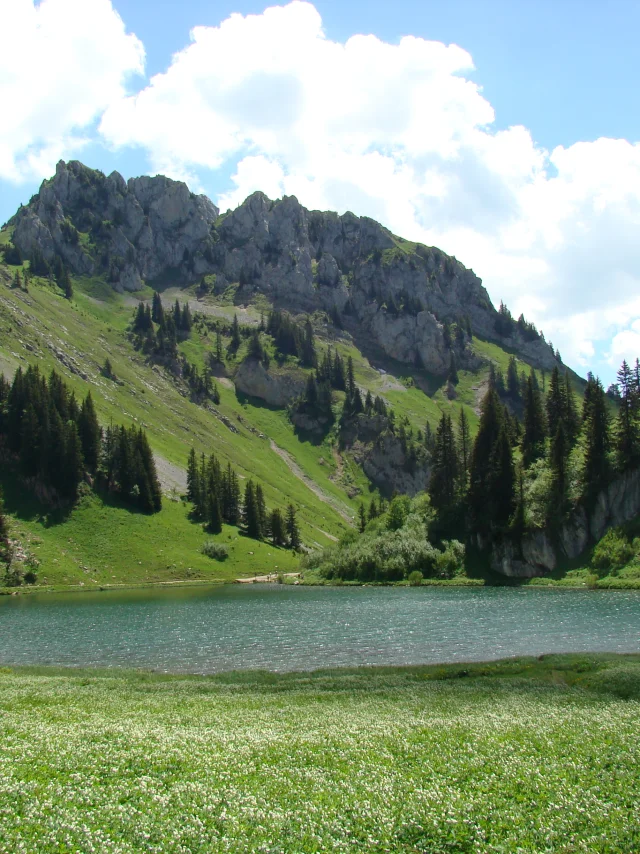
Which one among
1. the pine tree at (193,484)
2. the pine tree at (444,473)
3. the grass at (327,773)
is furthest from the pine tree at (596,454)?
the pine tree at (193,484)

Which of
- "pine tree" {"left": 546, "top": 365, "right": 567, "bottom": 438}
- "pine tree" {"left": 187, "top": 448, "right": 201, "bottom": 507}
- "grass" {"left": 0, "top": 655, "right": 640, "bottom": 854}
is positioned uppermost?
"pine tree" {"left": 546, "top": 365, "right": 567, "bottom": 438}

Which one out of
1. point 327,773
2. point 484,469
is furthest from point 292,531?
point 327,773

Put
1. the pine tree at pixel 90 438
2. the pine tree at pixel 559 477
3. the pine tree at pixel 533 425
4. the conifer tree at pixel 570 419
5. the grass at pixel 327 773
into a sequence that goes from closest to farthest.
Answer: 1. the grass at pixel 327 773
2. the pine tree at pixel 559 477
3. the conifer tree at pixel 570 419
4. the pine tree at pixel 533 425
5. the pine tree at pixel 90 438

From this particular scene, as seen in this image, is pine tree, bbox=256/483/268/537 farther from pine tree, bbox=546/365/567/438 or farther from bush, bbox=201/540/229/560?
pine tree, bbox=546/365/567/438

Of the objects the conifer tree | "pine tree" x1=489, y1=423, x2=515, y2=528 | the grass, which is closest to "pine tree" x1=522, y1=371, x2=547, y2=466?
the conifer tree

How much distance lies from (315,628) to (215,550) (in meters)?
82.0

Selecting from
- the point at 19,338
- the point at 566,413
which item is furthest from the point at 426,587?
the point at 19,338

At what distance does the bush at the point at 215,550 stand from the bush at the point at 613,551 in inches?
3309

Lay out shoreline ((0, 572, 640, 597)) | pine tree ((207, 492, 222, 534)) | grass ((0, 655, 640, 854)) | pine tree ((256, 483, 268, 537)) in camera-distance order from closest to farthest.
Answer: grass ((0, 655, 640, 854)), shoreline ((0, 572, 640, 597)), pine tree ((207, 492, 222, 534)), pine tree ((256, 483, 268, 537))

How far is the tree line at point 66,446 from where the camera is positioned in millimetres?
133750

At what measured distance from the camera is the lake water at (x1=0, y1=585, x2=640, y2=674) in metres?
49.7

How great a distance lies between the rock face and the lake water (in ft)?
32.9

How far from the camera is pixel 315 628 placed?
6456 centimetres

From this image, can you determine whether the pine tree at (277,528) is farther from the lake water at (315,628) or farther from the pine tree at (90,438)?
the lake water at (315,628)
